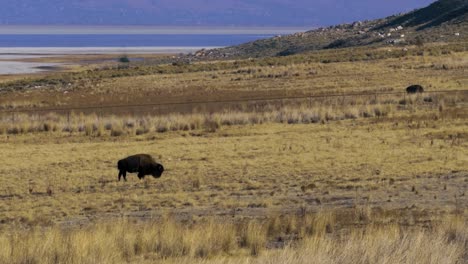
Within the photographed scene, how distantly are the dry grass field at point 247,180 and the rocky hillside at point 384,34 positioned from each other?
38404 mm

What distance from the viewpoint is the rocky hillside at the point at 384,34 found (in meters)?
82.9

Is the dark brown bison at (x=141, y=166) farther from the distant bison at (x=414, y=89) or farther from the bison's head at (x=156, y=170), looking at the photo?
the distant bison at (x=414, y=89)

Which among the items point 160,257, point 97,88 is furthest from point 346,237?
point 97,88

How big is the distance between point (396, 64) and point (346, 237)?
44.4 meters

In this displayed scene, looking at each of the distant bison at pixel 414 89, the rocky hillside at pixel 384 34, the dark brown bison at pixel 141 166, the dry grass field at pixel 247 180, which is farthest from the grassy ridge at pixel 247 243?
the rocky hillside at pixel 384 34

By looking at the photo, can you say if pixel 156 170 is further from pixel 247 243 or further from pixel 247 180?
pixel 247 243

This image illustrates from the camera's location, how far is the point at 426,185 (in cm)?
1830

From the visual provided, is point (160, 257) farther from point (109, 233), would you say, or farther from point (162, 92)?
point (162, 92)

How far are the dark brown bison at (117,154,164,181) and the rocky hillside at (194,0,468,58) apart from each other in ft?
180

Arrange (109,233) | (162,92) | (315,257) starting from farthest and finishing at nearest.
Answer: (162,92) < (109,233) < (315,257)

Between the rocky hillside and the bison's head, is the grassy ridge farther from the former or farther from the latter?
the rocky hillside

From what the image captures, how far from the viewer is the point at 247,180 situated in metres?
20.1

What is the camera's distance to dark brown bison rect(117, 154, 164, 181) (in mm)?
20750

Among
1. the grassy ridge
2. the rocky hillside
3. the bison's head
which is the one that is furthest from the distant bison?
the rocky hillside
